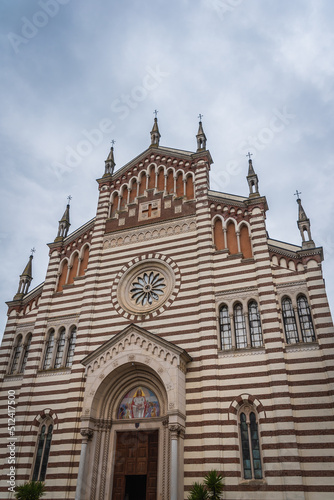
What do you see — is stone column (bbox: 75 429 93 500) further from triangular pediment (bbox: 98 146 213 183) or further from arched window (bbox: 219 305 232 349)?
triangular pediment (bbox: 98 146 213 183)

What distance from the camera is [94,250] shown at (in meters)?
24.0

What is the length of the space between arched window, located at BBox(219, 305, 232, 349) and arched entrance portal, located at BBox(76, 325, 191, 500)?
211cm

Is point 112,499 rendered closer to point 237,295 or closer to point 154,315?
point 154,315

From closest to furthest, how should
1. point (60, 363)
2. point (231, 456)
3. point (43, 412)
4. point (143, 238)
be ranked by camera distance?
point (231, 456) < point (43, 412) < point (60, 363) < point (143, 238)

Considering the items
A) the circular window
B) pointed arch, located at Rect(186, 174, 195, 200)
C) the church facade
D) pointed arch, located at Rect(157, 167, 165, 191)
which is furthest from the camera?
pointed arch, located at Rect(157, 167, 165, 191)

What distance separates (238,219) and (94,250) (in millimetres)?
8766

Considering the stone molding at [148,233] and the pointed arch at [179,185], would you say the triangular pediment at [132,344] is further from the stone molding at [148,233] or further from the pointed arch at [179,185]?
the pointed arch at [179,185]

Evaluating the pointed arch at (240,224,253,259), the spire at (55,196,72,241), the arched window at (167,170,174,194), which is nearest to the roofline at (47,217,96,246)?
the spire at (55,196,72,241)

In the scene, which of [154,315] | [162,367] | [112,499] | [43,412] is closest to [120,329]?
[154,315]

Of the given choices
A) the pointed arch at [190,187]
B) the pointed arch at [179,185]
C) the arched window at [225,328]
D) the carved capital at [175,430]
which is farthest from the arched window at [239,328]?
the pointed arch at [179,185]

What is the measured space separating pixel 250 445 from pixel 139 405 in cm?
536

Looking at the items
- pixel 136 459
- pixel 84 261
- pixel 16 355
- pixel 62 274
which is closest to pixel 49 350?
pixel 16 355

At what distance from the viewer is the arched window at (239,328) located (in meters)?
18.1

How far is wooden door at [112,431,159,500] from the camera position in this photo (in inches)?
659
